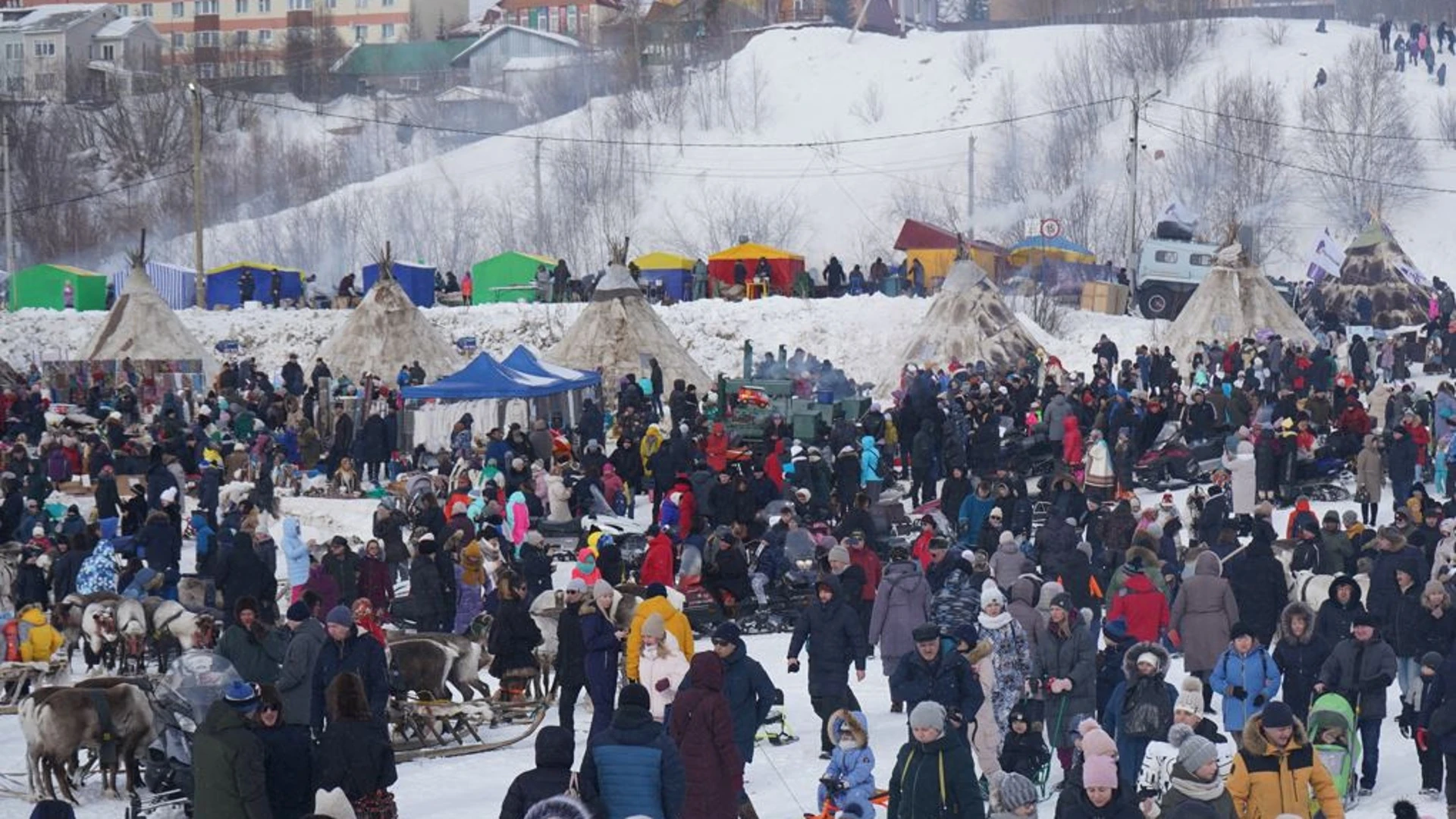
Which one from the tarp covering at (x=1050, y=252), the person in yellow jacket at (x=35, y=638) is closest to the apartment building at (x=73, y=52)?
the tarp covering at (x=1050, y=252)

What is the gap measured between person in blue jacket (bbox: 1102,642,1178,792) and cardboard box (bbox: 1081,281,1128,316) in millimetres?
29245

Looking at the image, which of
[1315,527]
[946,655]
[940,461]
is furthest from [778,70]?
[946,655]

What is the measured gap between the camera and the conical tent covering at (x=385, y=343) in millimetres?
33500

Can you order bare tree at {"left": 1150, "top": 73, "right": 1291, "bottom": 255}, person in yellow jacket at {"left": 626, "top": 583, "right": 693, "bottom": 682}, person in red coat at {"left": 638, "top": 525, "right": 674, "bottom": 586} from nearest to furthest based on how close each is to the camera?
person in yellow jacket at {"left": 626, "top": 583, "right": 693, "bottom": 682}, person in red coat at {"left": 638, "top": 525, "right": 674, "bottom": 586}, bare tree at {"left": 1150, "top": 73, "right": 1291, "bottom": 255}

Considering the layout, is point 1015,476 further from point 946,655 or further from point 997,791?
point 997,791

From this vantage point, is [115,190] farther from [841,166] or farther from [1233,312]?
[1233,312]

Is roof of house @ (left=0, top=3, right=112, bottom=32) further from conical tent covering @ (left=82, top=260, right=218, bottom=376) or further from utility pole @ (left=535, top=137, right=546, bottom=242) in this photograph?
conical tent covering @ (left=82, top=260, right=218, bottom=376)

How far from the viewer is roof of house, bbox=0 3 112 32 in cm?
8981

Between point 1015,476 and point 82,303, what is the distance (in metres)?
28.4

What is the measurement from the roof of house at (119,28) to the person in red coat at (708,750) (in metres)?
86.6

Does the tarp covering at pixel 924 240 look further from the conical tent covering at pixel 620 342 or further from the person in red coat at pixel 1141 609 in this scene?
the person in red coat at pixel 1141 609

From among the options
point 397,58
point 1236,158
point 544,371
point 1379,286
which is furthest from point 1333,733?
point 397,58

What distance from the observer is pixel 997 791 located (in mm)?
9039

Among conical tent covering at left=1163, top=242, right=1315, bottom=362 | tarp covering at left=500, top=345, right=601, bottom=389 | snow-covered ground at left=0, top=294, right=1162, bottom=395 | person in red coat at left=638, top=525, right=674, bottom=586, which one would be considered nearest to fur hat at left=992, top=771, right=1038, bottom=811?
person in red coat at left=638, top=525, right=674, bottom=586
